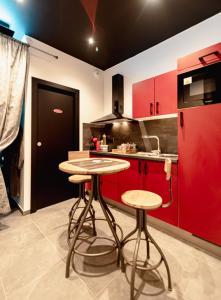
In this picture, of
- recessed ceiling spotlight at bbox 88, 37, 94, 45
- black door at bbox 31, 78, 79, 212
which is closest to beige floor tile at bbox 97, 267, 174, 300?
black door at bbox 31, 78, 79, 212

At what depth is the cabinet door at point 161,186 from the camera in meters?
1.88

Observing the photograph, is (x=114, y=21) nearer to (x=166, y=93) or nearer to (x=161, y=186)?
(x=166, y=93)

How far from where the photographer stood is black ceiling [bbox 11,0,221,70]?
6.22 feet

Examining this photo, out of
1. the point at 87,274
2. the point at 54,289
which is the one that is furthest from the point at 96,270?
the point at 54,289

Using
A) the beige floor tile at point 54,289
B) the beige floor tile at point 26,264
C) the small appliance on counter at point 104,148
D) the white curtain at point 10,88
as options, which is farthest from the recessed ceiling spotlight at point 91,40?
the beige floor tile at point 54,289

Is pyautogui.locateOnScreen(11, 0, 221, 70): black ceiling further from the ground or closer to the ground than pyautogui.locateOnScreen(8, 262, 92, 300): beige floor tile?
further from the ground

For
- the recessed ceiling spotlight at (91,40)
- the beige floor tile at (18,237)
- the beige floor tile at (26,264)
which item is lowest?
the beige floor tile at (26,264)

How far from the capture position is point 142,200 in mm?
1231

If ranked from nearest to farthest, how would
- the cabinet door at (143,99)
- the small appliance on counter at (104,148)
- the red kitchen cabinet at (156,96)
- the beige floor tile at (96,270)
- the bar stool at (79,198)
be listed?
the beige floor tile at (96,270)
the bar stool at (79,198)
the red kitchen cabinet at (156,96)
the cabinet door at (143,99)
the small appliance on counter at (104,148)

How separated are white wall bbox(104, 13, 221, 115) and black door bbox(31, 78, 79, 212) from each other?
101cm

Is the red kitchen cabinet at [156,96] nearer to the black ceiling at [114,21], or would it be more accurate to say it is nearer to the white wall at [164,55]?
the white wall at [164,55]

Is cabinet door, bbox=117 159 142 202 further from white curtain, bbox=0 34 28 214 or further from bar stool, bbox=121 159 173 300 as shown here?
white curtain, bbox=0 34 28 214

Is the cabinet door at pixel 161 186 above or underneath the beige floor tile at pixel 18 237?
above

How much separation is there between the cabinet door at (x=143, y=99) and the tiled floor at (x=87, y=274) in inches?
70.2
